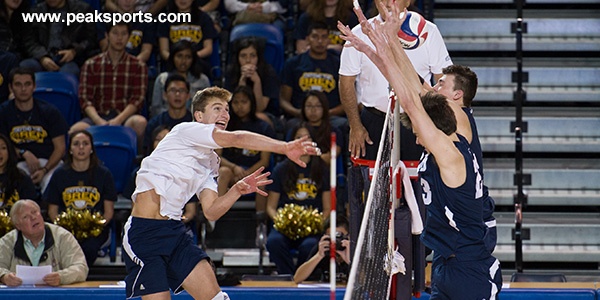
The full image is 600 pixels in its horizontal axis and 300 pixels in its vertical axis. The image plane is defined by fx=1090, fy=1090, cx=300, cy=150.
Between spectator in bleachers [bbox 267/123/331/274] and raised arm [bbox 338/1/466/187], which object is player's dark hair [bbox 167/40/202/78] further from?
raised arm [bbox 338/1/466/187]

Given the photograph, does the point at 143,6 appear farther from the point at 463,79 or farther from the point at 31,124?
the point at 463,79

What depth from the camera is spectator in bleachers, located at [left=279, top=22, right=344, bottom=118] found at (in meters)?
11.5

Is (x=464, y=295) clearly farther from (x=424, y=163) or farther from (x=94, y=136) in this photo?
(x=94, y=136)

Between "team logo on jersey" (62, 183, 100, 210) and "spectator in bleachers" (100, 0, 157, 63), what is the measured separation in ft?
8.08

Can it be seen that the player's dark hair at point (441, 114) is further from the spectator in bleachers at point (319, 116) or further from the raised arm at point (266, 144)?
the spectator in bleachers at point (319, 116)

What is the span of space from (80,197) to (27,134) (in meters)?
1.31

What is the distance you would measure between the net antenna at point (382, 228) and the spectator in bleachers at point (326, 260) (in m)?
1.21

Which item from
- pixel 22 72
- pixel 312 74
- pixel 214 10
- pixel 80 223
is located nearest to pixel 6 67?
pixel 22 72

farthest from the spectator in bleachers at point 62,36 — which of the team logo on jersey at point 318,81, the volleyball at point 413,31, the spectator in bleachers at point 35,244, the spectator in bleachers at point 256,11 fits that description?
the volleyball at point 413,31

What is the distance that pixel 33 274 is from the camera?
356 inches

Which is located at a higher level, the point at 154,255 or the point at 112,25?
the point at 112,25

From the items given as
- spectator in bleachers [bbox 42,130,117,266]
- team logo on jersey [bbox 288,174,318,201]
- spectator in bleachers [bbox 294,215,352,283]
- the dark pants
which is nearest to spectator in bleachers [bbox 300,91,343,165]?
team logo on jersey [bbox 288,174,318,201]

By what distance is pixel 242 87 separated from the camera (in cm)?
1098

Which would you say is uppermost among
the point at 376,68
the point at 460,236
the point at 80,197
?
the point at 376,68
